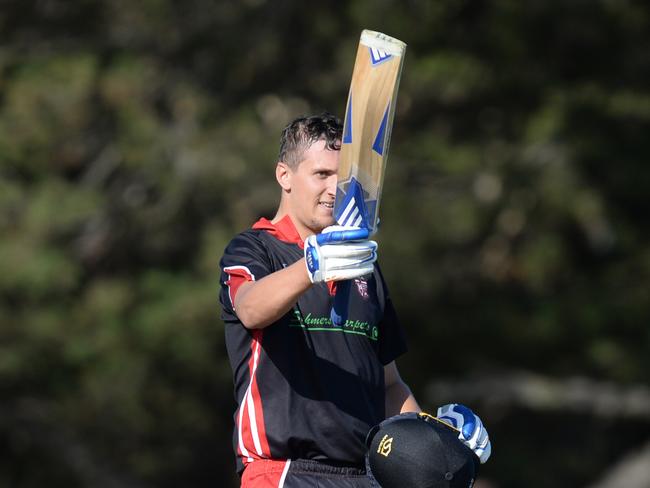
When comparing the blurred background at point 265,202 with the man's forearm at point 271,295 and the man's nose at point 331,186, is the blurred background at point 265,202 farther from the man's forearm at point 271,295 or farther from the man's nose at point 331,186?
the man's forearm at point 271,295

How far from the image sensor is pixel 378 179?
408 centimetres

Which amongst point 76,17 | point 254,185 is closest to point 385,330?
point 254,185

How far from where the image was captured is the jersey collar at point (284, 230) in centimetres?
436

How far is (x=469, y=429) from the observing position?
4.32m

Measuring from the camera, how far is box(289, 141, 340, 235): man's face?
4289 mm

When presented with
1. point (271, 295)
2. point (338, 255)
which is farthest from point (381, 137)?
point (271, 295)

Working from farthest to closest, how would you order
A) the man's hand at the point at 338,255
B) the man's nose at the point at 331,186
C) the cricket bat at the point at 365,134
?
the man's nose at the point at 331,186
the cricket bat at the point at 365,134
the man's hand at the point at 338,255

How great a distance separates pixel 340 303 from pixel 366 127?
528mm

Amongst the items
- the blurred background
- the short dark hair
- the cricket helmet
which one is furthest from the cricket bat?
the blurred background

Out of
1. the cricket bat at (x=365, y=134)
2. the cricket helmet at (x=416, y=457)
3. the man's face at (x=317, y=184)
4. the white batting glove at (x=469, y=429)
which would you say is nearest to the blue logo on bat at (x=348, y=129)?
the cricket bat at (x=365, y=134)

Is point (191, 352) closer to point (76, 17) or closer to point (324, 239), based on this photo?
point (76, 17)

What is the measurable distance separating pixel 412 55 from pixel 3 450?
6.50 m

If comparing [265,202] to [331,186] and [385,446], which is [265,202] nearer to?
[331,186]

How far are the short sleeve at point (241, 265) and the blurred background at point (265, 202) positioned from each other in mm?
8889
